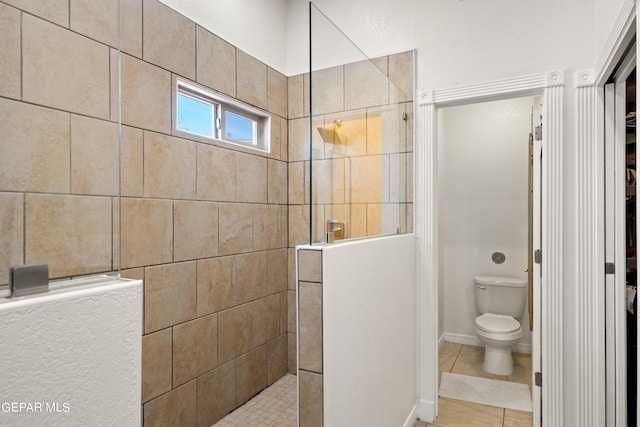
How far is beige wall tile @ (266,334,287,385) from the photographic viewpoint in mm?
2787

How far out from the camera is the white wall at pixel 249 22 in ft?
7.27

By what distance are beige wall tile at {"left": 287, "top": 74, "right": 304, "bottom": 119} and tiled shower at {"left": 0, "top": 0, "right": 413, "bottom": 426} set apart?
0.04 ft

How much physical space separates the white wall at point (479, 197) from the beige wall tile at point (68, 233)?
3.35m

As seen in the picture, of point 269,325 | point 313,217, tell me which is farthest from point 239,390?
point 313,217

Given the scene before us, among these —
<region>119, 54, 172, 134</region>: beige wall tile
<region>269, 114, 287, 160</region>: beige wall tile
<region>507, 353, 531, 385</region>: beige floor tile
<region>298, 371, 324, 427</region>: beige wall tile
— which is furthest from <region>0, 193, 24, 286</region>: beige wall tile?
<region>507, 353, 531, 385</region>: beige floor tile

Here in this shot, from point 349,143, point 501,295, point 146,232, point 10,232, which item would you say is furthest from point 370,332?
point 501,295

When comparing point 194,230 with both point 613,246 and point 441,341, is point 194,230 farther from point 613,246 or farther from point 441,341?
point 441,341

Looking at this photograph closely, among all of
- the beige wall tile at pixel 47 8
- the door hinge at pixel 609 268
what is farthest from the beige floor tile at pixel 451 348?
the beige wall tile at pixel 47 8

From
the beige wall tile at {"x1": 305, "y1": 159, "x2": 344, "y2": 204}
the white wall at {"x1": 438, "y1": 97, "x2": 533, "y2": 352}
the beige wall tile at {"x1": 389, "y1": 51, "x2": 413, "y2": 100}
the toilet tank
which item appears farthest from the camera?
the white wall at {"x1": 438, "y1": 97, "x2": 533, "y2": 352}

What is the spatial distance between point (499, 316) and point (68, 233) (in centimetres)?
356

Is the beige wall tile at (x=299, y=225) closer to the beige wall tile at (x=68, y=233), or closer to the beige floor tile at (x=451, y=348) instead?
the beige floor tile at (x=451, y=348)

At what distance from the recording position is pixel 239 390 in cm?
248

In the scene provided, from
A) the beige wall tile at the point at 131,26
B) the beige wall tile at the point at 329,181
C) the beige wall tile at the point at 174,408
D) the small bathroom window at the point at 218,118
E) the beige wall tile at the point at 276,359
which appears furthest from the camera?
the beige wall tile at the point at 276,359

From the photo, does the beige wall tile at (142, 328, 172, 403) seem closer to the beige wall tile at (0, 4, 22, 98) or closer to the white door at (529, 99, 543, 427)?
the beige wall tile at (0, 4, 22, 98)
